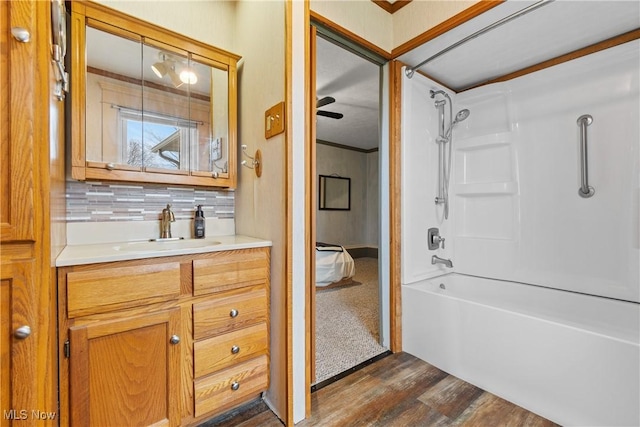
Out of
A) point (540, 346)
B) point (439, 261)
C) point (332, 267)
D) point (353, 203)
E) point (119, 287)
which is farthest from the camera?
point (353, 203)

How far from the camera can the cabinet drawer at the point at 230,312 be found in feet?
4.00

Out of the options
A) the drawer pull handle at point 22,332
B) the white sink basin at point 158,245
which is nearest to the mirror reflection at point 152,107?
the white sink basin at point 158,245

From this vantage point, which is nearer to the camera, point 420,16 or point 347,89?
point 420,16

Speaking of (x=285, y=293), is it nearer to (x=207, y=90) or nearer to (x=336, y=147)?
(x=207, y=90)

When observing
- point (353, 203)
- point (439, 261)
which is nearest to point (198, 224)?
point (439, 261)

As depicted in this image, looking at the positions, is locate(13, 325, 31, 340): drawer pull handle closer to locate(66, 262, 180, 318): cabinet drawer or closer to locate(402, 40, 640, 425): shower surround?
locate(66, 262, 180, 318): cabinet drawer

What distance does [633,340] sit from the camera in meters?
1.20

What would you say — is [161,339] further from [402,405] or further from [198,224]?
[402,405]

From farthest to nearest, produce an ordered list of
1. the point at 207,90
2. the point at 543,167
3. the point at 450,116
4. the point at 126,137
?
the point at 450,116, the point at 543,167, the point at 207,90, the point at 126,137

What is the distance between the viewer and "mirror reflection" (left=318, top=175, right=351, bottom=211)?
5.57m

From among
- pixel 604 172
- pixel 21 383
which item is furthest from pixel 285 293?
pixel 604 172

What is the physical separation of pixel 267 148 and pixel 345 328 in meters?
1.68

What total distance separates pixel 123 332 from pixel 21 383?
31cm

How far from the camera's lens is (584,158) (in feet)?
6.19
